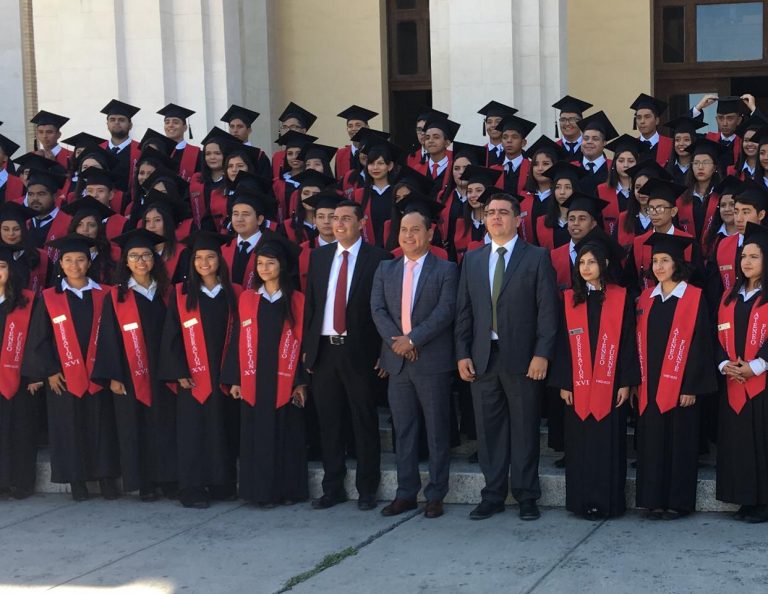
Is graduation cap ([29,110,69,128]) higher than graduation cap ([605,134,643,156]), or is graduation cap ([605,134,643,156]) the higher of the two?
graduation cap ([29,110,69,128])

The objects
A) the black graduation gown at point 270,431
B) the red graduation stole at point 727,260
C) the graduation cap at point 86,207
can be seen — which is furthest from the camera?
the graduation cap at point 86,207

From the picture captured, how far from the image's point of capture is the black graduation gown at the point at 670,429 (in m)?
7.46

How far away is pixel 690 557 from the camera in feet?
22.1

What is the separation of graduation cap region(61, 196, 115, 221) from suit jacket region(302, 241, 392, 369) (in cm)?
208

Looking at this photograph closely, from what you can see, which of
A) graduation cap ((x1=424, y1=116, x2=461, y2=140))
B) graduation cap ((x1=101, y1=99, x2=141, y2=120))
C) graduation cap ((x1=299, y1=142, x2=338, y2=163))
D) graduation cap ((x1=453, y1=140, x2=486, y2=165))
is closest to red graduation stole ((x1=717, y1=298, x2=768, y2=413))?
graduation cap ((x1=453, y1=140, x2=486, y2=165))

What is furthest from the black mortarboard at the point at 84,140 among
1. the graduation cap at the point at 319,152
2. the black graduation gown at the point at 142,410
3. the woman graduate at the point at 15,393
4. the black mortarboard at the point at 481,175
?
the black mortarboard at the point at 481,175

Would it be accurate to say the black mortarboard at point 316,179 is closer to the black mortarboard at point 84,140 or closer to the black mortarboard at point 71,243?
the black mortarboard at point 71,243

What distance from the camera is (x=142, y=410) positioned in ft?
28.7

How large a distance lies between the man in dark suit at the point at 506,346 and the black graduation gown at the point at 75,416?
2637 mm

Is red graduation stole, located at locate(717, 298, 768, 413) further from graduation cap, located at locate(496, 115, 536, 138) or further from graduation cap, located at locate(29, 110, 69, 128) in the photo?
graduation cap, located at locate(29, 110, 69, 128)

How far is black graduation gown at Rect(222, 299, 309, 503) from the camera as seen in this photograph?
8297mm

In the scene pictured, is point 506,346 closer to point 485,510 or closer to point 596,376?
point 596,376

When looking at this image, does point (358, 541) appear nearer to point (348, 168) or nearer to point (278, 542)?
point (278, 542)

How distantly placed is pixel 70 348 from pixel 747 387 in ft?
14.7
